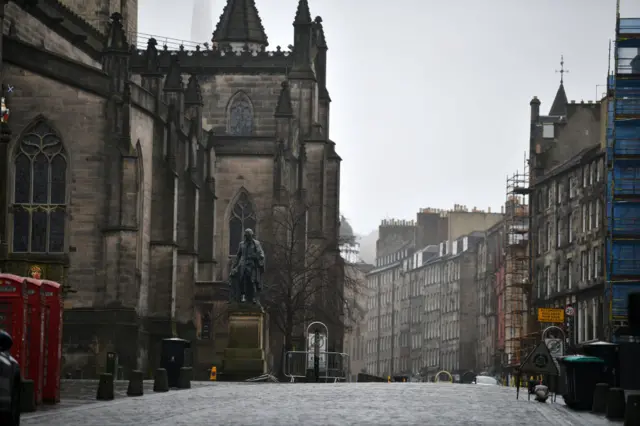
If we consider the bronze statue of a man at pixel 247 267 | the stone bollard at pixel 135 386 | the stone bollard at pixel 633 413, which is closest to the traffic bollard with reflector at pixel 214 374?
the bronze statue of a man at pixel 247 267

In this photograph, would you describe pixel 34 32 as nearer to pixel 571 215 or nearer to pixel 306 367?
pixel 306 367

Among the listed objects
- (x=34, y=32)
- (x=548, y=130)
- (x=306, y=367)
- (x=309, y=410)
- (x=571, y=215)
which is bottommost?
(x=309, y=410)

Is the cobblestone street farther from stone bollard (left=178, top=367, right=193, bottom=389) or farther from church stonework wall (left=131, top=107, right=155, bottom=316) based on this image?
church stonework wall (left=131, top=107, right=155, bottom=316)

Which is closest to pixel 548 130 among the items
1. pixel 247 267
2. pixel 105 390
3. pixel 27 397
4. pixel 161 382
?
pixel 247 267

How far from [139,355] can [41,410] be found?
27229 mm

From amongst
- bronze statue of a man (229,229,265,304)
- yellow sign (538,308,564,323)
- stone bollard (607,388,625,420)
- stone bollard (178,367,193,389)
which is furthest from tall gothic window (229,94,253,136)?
stone bollard (607,388,625,420)

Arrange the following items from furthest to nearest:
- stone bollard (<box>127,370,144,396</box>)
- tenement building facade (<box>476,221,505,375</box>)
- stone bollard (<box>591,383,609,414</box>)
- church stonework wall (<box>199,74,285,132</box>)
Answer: tenement building facade (<box>476,221,505,375</box>)
church stonework wall (<box>199,74,285,132</box>)
stone bollard (<box>127,370,144,396</box>)
stone bollard (<box>591,383,609,414</box>)

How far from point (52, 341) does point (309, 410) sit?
17.6 ft

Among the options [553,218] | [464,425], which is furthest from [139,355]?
[553,218]

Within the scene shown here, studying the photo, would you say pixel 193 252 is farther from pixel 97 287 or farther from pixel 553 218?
pixel 553 218

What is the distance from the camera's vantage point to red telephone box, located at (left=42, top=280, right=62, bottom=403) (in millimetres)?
31188

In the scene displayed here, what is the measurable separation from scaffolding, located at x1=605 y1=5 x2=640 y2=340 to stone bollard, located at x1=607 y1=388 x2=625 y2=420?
45098 millimetres

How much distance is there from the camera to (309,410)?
2906 cm

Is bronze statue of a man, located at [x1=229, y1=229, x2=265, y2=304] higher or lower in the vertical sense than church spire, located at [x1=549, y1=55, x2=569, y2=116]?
lower
